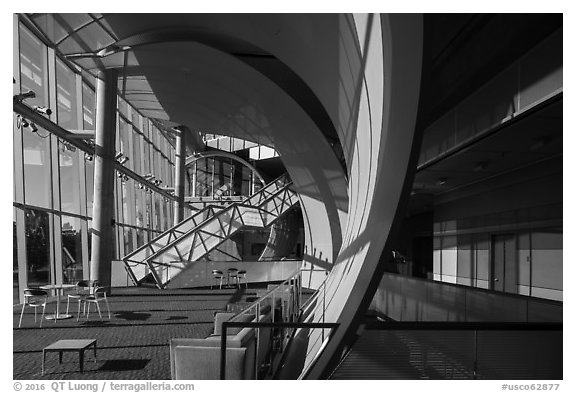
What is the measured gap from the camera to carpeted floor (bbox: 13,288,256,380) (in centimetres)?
743

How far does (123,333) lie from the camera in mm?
10617

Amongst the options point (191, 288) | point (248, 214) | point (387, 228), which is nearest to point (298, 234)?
point (248, 214)

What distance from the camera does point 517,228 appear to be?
40.1ft

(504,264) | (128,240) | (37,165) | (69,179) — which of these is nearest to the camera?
(504,264)

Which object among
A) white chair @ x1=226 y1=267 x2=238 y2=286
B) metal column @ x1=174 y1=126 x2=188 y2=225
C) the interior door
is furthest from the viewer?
metal column @ x1=174 y1=126 x2=188 y2=225

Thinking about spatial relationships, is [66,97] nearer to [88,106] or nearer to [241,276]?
[88,106]

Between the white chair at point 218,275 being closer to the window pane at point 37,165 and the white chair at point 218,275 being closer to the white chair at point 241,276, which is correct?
the white chair at point 241,276

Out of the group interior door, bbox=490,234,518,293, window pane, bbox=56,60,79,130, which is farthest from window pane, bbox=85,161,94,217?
interior door, bbox=490,234,518,293

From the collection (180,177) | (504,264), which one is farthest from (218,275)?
(504,264)

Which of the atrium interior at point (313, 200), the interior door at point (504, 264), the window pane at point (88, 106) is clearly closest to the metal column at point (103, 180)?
the atrium interior at point (313, 200)

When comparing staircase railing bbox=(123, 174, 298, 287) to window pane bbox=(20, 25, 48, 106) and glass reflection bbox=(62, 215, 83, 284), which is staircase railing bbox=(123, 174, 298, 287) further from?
window pane bbox=(20, 25, 48, 106)

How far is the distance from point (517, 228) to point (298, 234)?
36.5 meters

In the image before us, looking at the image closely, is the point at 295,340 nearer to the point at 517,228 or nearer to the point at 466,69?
the point at 466,69

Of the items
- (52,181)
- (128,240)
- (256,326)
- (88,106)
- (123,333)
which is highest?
(88,106)
